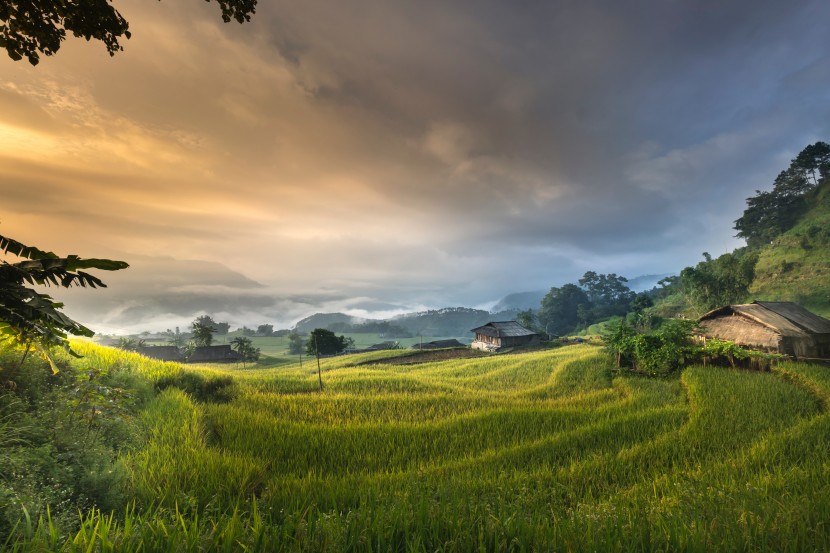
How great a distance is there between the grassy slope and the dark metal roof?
104ft

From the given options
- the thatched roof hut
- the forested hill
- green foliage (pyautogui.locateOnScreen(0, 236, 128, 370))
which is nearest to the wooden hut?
the thatched roof hut

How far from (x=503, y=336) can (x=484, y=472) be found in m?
50.3

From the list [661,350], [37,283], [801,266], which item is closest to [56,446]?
[37,283]

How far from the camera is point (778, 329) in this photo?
21344 millimetres

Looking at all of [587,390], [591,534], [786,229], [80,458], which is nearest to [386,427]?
[80,458]

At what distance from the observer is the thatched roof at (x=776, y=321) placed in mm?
21562

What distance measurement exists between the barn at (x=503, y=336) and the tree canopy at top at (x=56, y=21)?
2130 inches

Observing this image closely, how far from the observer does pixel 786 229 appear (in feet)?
229

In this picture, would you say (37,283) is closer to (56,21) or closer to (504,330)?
(56,21)

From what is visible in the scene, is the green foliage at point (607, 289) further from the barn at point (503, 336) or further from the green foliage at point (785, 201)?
the barn at point (503, 336)

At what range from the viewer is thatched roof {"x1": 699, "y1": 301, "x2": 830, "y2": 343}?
21.6 metres

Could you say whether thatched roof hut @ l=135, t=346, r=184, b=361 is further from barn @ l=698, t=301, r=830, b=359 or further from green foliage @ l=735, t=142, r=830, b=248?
green foliage @ l=735, t=142, r=830, b=248

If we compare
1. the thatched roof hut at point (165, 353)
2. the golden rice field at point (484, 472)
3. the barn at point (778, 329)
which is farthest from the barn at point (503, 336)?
the thatched roof hut at point (165, 353)

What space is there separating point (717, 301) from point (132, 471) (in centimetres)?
6695
